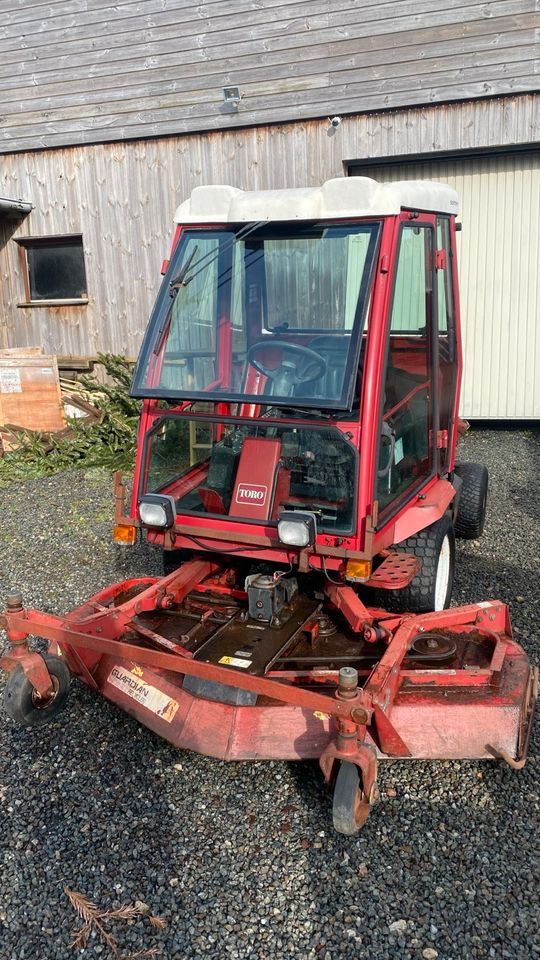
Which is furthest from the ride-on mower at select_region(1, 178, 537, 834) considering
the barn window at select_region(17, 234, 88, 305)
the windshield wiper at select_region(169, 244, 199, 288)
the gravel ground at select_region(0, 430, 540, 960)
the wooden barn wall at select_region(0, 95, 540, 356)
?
the barn window at select_region(17, 234, 88, 305)

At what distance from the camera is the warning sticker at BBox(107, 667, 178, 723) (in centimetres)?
322

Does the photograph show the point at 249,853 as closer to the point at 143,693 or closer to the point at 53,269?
the point at 143,693

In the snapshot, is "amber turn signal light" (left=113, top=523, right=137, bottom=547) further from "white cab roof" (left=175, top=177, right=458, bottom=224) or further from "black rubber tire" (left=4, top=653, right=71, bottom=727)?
"white cab roof" (left=175, top=177, right=458, bottom=224)

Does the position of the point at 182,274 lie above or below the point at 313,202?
below

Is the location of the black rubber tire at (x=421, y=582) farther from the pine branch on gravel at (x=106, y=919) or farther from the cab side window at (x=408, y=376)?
the pine branch on gravel at (x=106, y=919)

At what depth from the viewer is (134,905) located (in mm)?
2562

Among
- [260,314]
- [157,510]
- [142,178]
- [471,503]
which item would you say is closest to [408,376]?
[260,314]

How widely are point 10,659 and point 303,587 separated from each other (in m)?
1.43

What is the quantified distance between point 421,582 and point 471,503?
6.29 ft

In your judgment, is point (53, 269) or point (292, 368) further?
point (53, 269)

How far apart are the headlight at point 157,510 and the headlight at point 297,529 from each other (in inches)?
23.2

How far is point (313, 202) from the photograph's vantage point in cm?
334

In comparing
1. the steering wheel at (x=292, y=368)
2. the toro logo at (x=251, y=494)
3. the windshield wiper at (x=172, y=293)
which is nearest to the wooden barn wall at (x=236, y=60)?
the windshield wiper at (x=172, y=293)

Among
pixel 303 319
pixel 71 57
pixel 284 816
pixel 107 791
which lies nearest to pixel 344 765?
pixel 284 816
